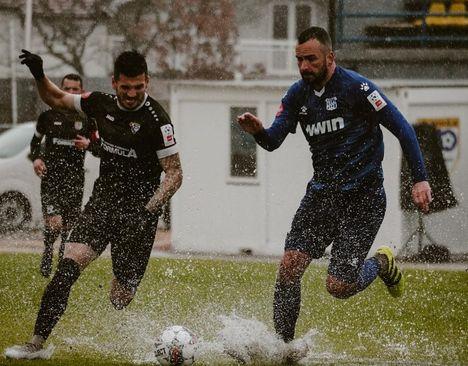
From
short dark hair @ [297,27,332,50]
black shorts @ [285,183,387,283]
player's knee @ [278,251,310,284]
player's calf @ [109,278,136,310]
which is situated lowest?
player's calf @ [109,278,136,310]

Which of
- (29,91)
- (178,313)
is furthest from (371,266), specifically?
(29,91)

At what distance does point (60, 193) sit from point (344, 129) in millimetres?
5396

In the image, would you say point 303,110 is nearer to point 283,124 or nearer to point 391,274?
point 283,124

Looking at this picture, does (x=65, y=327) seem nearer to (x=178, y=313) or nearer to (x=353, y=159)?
(x=178, y=313)

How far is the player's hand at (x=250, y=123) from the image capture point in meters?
7.31

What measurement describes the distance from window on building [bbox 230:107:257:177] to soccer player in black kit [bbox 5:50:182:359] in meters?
9.54

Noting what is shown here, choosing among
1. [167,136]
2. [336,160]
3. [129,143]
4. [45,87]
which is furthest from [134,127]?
[336,160]

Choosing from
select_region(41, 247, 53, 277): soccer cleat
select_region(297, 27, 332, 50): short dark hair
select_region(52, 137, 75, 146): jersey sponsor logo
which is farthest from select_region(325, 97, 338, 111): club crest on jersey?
select_region(41, 247, 53, 277): soccer cleat

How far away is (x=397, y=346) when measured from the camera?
857 centimetres

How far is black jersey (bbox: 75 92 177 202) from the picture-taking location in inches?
298

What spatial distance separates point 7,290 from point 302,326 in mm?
3249

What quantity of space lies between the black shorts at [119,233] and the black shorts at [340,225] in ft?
3.27

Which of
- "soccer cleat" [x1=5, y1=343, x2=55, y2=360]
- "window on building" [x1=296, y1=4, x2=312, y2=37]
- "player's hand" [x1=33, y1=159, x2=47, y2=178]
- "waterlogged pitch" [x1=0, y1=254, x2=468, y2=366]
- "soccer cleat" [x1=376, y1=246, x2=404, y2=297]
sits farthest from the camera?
"window on building" [x1=296, y1=4, x2=312, y2=37]

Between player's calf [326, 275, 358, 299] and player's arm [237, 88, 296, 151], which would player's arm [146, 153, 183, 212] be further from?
player's calf [326, 275, 358, 299]
